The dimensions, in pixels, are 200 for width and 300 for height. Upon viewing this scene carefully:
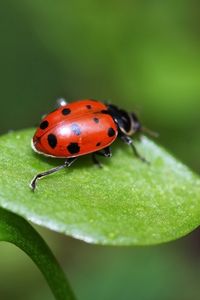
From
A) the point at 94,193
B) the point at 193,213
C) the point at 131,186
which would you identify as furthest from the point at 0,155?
the point at 193,213

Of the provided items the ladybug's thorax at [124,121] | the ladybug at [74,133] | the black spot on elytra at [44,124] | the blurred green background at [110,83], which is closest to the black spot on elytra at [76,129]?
the ladybug at [74,133]

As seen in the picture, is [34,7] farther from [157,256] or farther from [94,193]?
[94,193]

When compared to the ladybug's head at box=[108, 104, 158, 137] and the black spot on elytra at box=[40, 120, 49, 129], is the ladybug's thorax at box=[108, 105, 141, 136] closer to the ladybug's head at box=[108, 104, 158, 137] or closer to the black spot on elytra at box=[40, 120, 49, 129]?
the ladybug's head at box=[108, 104, 158, 137]

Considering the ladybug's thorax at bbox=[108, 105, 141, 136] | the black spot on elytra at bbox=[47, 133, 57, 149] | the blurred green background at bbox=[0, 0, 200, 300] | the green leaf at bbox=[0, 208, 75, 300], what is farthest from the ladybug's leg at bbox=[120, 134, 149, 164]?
the blurred green background at bbox=[0, 0, 200, 300]

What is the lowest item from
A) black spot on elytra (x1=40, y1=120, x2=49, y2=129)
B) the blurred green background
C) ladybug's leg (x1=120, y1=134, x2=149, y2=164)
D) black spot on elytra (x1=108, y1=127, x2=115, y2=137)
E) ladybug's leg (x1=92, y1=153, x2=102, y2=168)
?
the blurred green background

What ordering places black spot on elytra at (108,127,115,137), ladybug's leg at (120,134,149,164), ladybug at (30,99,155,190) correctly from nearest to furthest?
ladybug at (30,99,155,190)
black spot on elytra at (108,127,115,137)
ladybug's leg at (120,134,149,164)
